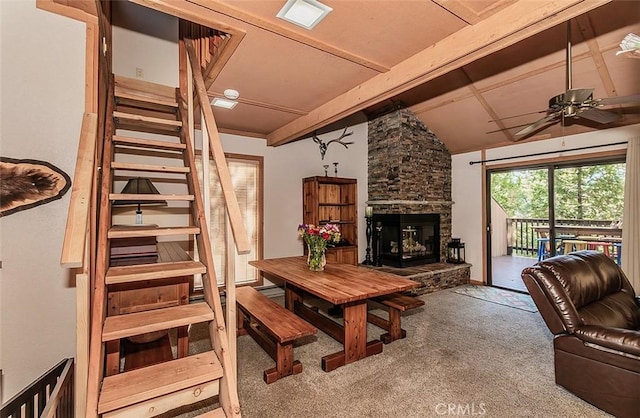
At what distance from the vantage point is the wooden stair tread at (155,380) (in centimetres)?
134

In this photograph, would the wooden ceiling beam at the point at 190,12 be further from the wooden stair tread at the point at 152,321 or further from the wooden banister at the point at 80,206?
the wooden stair tread at the point at 152,321

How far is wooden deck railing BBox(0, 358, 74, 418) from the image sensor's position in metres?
1.43

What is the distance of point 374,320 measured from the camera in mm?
3477

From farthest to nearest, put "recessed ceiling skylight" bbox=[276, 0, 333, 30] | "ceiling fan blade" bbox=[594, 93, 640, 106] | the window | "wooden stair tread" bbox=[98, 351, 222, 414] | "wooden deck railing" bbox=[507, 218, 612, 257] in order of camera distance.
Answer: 1. "wooden deck railing" bbox=[507, 218, 612, 257]
2. the window
3. "ceiling fan blade" bbox=[594, 93, 640, 106]
4. "recessed ceiling skylight" bbox=[276, 0, 333, 30]
5. "wooden stair tread" bbox=[98, 351, 222, 414]

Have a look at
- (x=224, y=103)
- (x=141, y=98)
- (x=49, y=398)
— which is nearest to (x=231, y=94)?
(x=224, y=103)

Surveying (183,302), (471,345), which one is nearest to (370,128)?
(471,345)

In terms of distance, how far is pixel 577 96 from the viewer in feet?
8.52

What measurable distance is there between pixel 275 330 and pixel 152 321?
1067 mm

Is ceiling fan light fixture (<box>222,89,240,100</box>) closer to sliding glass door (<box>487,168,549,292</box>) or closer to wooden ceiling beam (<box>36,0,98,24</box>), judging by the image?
wooden ceiling beam (<box>36,0,98,24</box>)

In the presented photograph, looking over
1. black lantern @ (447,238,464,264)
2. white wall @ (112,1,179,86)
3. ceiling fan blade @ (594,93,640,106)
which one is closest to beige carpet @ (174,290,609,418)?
black lantern @ (447,238,464,264)

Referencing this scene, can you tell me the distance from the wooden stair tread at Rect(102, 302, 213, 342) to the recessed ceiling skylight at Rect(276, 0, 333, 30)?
6.62 ft

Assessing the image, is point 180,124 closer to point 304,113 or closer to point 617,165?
point 304,113

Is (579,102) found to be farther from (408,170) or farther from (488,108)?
(408,170)

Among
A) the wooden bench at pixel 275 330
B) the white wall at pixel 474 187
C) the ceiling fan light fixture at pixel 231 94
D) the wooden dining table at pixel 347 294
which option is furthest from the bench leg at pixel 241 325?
the white wall at pixel 474 187
